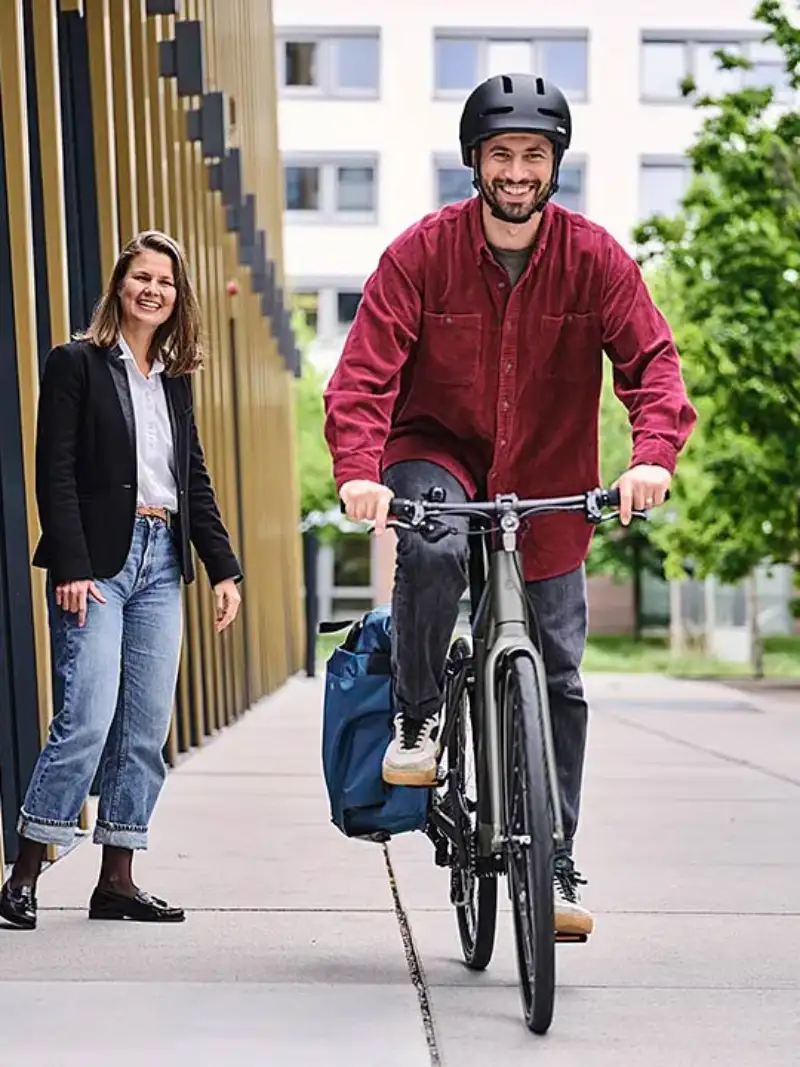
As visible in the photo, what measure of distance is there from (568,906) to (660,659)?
38.9m

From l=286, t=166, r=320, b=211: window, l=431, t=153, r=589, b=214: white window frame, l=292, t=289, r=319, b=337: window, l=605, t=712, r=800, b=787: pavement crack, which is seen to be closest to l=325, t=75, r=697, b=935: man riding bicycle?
l=605, t=712, r=800, b=787: pavement crack

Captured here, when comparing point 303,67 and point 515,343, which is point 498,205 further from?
point 303,67

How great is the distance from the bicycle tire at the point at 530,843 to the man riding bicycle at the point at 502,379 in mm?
384

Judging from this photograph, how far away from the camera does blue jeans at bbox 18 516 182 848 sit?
6043mm

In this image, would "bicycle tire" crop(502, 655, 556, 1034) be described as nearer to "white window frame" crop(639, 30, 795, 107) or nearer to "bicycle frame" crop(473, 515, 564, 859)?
"bicycle frame" crop(473, 515, 564, 859)

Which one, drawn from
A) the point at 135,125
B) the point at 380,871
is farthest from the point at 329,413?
the point at 135,125

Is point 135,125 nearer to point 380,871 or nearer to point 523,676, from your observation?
point 380,871

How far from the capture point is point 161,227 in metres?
13.2

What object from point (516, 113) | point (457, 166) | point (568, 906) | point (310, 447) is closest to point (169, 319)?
point (516, 113)

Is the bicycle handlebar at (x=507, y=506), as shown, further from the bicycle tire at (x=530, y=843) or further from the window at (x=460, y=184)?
the window at (x=460, y=184)

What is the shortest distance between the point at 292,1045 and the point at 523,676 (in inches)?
35.6

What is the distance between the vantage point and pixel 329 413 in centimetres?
492

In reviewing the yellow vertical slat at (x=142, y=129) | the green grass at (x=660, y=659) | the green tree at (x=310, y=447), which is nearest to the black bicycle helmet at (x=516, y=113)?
the yellow vertical slat at (x=142, y=129)

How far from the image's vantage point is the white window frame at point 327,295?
4922 centimetres
